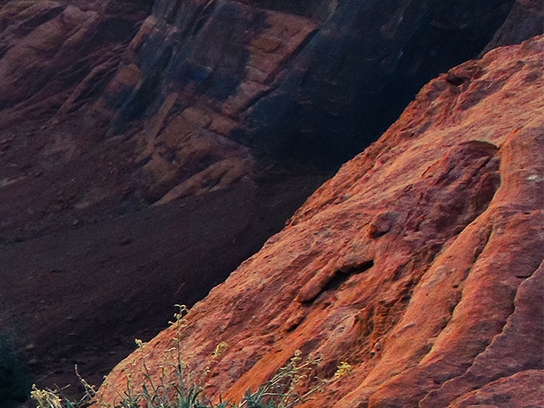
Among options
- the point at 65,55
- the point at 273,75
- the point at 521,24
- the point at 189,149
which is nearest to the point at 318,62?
the point at 273,75

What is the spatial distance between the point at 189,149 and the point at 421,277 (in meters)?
13.8

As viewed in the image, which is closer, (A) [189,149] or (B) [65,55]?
(A) [189,149]

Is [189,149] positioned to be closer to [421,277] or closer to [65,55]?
[65,55]

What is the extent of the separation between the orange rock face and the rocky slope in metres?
5.85

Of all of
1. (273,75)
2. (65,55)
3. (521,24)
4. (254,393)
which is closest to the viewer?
(254,393)

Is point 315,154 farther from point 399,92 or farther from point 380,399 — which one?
point 380,399

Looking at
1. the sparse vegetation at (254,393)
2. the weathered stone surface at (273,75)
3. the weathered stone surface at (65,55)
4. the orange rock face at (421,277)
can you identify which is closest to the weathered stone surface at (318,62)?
the weathered stone surface at (273,75)

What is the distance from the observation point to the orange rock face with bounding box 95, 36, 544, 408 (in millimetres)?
4645

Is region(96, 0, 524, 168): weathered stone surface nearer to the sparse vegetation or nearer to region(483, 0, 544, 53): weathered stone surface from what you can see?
region(483, 0, 544, 53): weathered stone surface

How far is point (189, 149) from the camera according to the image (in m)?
19.3

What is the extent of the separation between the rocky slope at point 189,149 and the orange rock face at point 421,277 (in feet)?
19.2

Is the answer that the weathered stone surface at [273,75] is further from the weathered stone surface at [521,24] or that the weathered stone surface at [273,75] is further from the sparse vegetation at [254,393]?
the sparse vegetation at [254,393]

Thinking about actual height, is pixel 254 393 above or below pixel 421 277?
below

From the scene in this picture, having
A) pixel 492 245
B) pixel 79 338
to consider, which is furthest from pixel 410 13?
pixel 492 245
